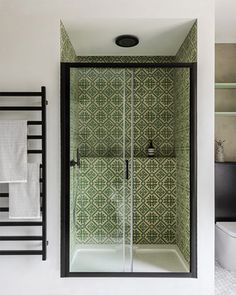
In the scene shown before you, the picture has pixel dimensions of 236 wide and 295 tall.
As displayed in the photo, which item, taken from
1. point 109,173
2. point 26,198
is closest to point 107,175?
point 109,173

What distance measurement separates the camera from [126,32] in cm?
249

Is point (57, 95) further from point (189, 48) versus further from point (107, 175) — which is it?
point (189, 48)

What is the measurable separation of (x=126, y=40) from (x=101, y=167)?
1.26 metres

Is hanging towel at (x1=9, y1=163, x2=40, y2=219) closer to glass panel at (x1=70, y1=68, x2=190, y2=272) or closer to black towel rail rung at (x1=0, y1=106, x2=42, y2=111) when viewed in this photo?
glass panel at (x1=70, y1=68, x2=190, y2=272)

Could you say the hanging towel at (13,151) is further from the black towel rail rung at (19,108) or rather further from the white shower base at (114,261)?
the white shower base at (114,261)

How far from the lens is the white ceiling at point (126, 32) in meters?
2.28

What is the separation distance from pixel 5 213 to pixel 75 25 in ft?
5.51

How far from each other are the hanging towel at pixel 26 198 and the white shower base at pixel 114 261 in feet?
1.92

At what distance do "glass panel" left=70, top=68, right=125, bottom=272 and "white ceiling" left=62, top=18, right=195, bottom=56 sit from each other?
40cm

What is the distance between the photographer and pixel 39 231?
7.18 feet

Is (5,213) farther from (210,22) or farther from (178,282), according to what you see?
(210,22)

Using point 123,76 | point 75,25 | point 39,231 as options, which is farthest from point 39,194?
point 75,25

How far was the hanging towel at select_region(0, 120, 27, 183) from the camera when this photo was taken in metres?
2.10

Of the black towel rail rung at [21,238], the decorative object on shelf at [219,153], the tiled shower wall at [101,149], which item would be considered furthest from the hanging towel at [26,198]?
the decorative object on shelf at [219,153]
